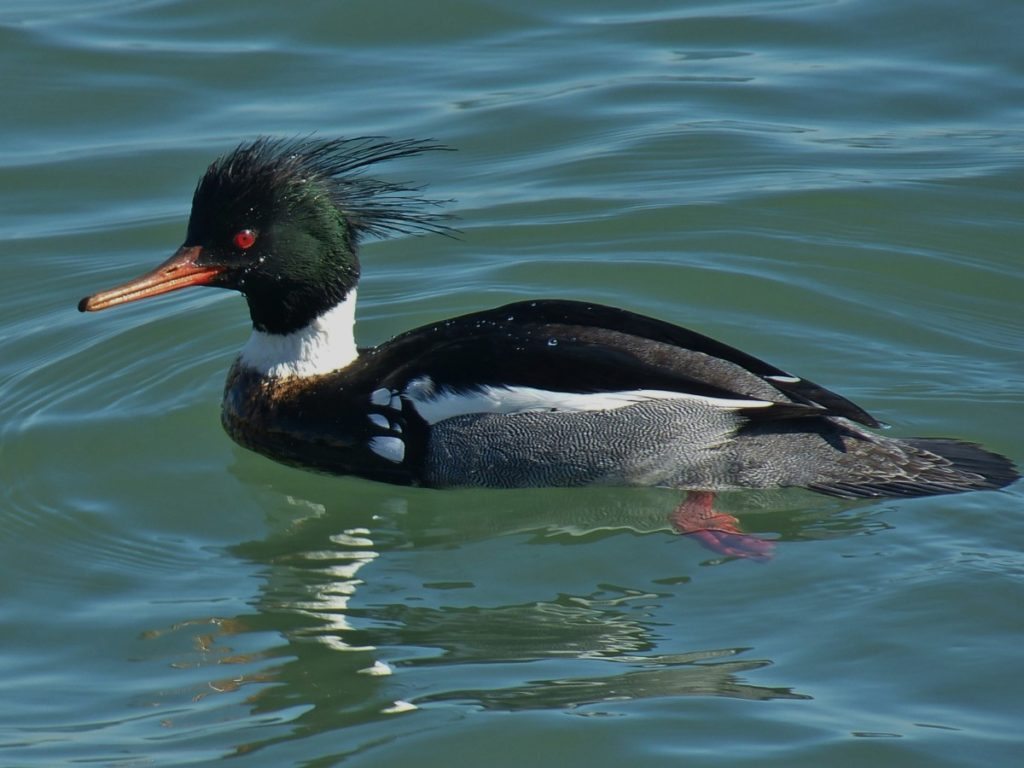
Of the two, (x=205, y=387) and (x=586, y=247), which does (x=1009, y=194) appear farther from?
(x=205, y=387)

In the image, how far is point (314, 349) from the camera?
24.8ft

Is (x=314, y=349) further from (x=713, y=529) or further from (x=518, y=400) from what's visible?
(x=713, y=529)

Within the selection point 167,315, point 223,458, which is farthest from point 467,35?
point 223,458

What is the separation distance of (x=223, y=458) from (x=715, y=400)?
2350mm

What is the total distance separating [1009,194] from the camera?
32.3 ft

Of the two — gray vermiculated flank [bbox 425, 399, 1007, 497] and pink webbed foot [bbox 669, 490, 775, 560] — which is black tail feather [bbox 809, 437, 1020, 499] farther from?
pink webbed foot [bbox 669, 490, 775, 560]

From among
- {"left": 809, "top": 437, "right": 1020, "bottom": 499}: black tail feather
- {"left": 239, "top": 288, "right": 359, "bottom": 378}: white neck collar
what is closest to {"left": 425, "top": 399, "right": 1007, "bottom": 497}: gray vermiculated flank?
{"left": 809, "top": 437, "right": 1020, "bottom": 499}: black tail feather

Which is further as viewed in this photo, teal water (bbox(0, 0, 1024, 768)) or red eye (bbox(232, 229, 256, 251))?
red eye (bbox(232, 229, 256, 251))

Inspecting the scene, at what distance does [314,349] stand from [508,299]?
1586mm

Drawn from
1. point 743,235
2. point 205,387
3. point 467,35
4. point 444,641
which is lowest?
point 444,641

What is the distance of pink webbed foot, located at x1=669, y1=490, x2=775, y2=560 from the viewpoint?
6.50 m

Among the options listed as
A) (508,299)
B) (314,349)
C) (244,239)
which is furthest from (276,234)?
(508,299)

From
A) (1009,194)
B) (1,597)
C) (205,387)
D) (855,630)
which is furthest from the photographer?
(1009,194)

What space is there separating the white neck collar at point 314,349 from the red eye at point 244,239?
486mm
